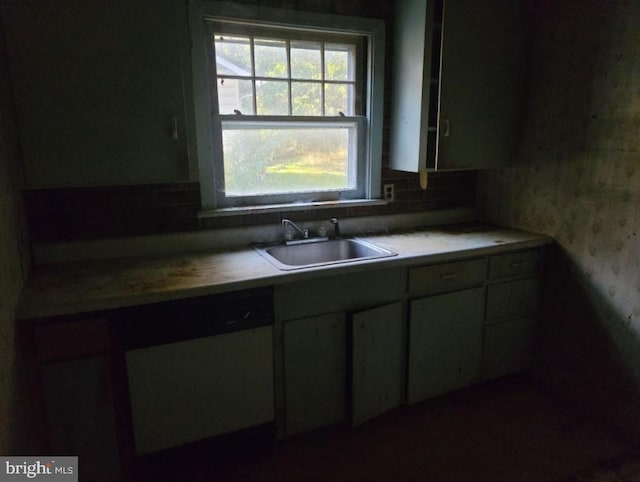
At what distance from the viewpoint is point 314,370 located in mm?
1978

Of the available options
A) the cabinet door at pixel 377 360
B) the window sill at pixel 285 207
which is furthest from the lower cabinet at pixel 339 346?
the window sill at pixel 285 207

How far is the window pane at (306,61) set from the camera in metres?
2.29

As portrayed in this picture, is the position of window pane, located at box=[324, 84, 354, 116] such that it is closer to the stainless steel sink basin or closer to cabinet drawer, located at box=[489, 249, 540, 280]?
the stainless steel sink basin

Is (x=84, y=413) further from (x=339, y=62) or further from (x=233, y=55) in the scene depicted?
(x=339, y=62)

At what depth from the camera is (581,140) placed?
2.22 meters

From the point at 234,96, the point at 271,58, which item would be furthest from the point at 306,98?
the point at 234,96

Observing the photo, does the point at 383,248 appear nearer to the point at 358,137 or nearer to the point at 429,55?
the point at 358,137

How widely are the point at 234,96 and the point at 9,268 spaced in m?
1.31

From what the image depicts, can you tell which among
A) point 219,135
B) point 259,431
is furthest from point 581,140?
point 259,431

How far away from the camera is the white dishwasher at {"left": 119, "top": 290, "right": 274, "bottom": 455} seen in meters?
1.63

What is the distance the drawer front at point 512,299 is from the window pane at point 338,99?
4.39 ft

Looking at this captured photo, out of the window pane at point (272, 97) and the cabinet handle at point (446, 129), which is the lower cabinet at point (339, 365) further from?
the window pane at point (272, 97)

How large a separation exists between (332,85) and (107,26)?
1.21 metres

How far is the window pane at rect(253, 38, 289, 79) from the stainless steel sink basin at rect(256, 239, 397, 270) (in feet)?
3.10
